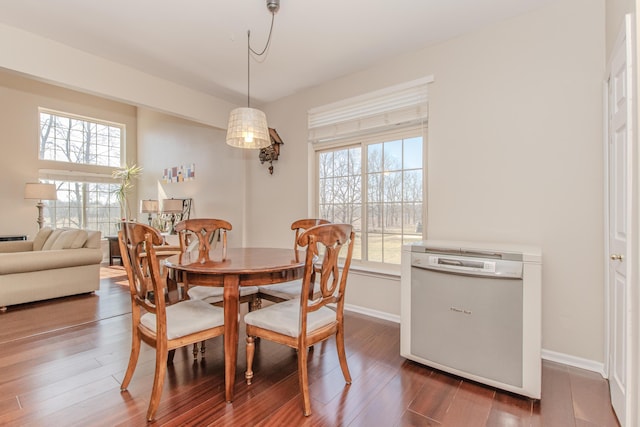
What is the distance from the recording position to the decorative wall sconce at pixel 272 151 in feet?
12.7

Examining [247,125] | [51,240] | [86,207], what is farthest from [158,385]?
[86,207]

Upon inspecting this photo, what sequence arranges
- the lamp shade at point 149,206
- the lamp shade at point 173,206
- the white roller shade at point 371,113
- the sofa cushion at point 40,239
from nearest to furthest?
the white roller shade at point 371,113, the sofa cushion at point 40,239, the lamp shade at point 173,206, the lamp shade at point 149,206

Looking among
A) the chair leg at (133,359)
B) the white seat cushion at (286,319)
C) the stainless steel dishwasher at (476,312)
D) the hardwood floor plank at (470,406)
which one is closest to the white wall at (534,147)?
the stainless steel dishwasher at (476,312)

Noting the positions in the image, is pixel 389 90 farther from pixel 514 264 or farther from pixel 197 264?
pixel 197 264

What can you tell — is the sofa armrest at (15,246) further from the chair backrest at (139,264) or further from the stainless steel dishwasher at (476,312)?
the stainless steel dishwasher at (476,312)

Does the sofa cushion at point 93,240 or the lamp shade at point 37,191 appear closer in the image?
the sofa cushion at point 93,240

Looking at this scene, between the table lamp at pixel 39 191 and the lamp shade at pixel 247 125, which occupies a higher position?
the lamp shade at pixel 247 125

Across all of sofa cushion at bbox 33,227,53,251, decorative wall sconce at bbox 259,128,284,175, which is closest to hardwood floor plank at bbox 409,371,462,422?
decorative wall sconce at bbox 259,128,284,175

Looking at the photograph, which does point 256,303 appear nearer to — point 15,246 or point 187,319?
point 187,319

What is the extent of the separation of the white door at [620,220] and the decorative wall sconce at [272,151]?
307 cm

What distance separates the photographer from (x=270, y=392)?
71.6 inches

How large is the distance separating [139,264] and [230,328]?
2.06ft

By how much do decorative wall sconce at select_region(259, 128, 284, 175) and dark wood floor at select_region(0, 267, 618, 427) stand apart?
2.28 meters

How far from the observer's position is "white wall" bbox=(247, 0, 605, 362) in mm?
2086
